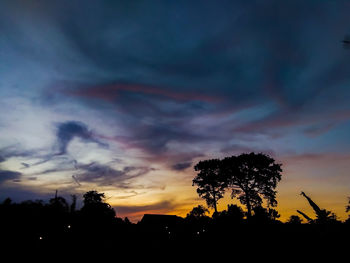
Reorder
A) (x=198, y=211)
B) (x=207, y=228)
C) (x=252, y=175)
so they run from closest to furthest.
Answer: (x=207, y=228), (x=252, y=175), (x=198, y=211)

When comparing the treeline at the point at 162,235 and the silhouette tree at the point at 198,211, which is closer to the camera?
the treeline at the point at 162,235

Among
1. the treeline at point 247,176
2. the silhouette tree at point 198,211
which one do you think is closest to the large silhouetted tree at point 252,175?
the treeline at point 247,176

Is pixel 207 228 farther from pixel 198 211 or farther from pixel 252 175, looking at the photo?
pixel 198 211

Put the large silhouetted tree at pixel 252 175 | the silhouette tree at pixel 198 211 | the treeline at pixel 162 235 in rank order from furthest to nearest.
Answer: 1. the silhouette tree at pixel 198 211
2. the large silhouetted tree at pixel 252 175
3. the treeline at pixel 162 235

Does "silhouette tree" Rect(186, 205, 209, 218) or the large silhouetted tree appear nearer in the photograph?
the large silhouetted tree

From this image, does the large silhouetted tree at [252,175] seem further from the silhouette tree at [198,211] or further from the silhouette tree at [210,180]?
the silhouette tree at [198,211]

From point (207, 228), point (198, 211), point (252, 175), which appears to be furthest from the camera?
point (198, 211)

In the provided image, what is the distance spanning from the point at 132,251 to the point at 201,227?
1869 cm

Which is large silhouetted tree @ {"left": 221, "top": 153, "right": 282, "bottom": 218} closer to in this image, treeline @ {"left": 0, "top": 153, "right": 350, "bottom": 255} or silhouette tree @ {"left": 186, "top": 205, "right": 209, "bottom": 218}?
treeline @ {"left": 0, "top": 153, "right": 350, "bottom": 255}

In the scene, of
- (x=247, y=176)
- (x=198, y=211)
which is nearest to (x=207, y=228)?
(x=247, y=176)

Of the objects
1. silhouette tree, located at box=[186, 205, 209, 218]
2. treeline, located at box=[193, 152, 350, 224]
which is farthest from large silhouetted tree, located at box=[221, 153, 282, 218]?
silhouette tree, located at box=[186, 205, 209, 218]

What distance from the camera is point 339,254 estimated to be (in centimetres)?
452

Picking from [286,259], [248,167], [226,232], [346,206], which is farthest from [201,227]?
[286,259]

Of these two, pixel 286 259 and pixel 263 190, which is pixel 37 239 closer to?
pixel 286 259
